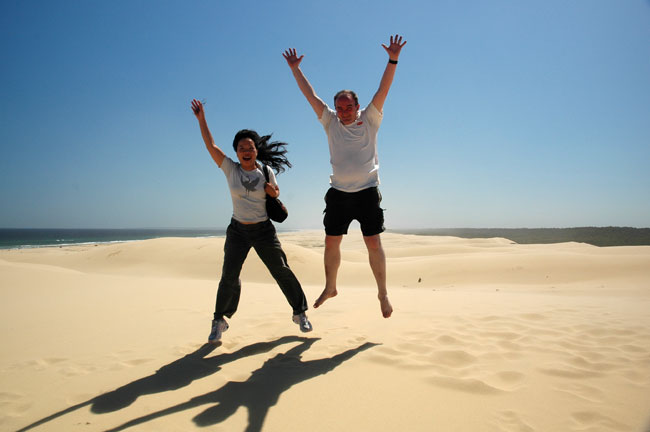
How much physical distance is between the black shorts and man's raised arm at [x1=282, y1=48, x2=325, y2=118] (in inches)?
39.9

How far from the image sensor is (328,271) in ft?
13.5

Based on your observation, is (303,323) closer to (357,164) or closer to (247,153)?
(357,164)

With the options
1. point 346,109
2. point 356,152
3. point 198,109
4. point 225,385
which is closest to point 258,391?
point 225,385

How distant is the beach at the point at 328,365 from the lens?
205 cm

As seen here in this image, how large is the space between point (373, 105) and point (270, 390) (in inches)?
121

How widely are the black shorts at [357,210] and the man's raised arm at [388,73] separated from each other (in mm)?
1025

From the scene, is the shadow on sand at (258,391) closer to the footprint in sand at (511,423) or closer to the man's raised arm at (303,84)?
the footprint in sand at (511,423)

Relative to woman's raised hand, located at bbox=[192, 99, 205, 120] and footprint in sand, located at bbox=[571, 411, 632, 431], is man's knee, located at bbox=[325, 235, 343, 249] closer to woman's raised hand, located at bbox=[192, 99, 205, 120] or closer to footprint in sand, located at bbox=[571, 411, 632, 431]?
woman's raised hand, located at bbox=[192, 99, 205, 120]

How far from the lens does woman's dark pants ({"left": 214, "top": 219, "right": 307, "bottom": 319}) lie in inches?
142

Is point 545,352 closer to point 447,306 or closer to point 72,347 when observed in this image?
point 447,306

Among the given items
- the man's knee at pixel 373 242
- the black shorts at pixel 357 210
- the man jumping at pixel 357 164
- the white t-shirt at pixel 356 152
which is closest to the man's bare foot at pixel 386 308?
the man jumping at pixel 357 164

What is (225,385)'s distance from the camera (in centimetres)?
254

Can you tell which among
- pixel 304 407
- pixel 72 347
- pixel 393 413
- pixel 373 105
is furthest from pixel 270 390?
pixel 373 105

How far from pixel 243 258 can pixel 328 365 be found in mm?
1487
